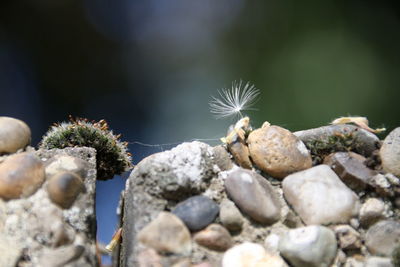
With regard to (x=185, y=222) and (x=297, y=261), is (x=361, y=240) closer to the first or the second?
(x=297, y=261)

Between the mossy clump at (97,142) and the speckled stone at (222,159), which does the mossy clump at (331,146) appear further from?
the mossy clump at (97,142)

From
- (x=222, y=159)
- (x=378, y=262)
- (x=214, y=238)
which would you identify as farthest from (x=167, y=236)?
(x=378, y=262)

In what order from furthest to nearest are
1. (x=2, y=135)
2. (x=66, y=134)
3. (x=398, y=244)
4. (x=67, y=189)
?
1. (x=66, y=134)
2. (x=2, y=135)
3. (x=67, y=189)
4. (x=398, y=244)

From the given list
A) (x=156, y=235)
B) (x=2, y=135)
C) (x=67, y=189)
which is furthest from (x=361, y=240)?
(x=2, y=135)

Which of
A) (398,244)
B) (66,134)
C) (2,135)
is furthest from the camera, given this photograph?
(66,134)

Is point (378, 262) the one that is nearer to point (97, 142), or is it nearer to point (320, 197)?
point (320, 197)
